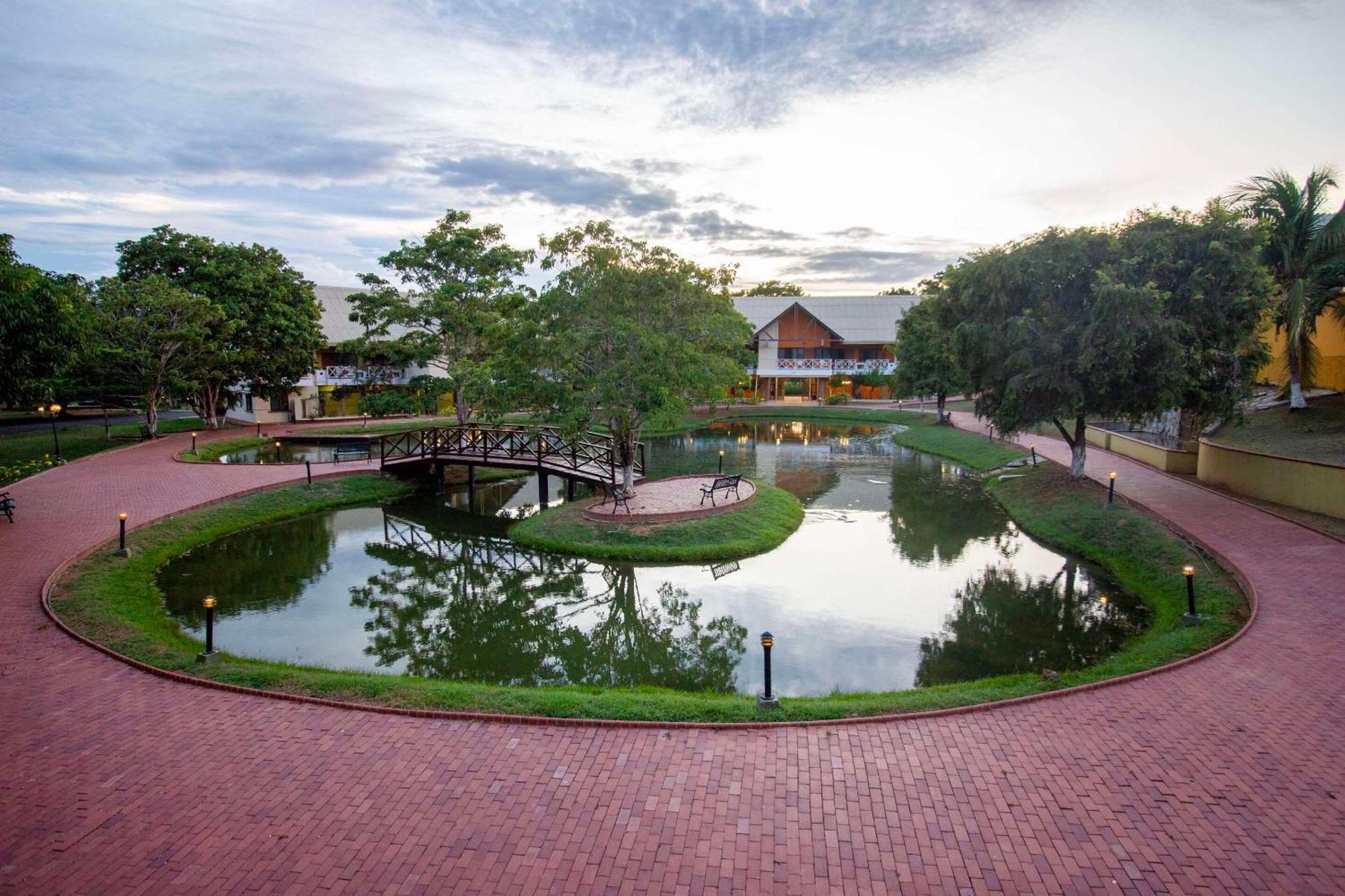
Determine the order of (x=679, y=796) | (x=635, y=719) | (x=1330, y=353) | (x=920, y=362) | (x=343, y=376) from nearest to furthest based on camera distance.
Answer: (x=679, y=796)
(x=635, y=719)
(x=1330, y=353)
(x=920, y=362)
(x=343, y=376)

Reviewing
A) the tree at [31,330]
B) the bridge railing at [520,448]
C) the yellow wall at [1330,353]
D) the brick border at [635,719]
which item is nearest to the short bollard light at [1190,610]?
the brick border at [635,719]

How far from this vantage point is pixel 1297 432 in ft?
77.0

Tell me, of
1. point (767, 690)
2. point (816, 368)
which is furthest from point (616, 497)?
point (816, 368)

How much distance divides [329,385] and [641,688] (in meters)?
41.3

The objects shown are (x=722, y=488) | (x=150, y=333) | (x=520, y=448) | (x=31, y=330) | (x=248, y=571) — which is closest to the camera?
(x=248, y=571)

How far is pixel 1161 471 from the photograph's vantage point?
22312 millimetres

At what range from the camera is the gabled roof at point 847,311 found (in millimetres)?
57500

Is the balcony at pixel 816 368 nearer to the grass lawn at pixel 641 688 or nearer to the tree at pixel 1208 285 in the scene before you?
the tree at pixel 1208 285

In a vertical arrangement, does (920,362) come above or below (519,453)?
above

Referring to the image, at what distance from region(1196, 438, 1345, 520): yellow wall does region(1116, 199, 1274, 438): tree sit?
142cm

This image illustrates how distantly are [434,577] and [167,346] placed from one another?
2325 centimetres

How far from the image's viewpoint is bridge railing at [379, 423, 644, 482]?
22.4m

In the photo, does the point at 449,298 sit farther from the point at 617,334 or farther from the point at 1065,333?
the point at 1065,333

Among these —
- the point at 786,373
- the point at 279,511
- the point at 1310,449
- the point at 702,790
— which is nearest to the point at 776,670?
the point at 702,790
